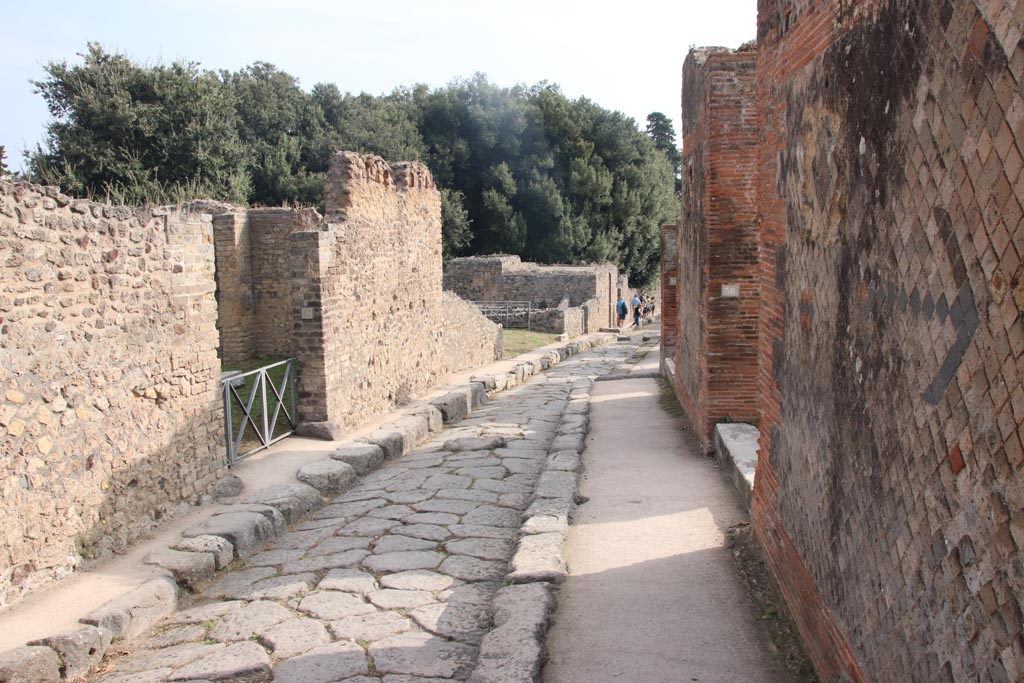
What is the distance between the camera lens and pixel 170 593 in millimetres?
4980

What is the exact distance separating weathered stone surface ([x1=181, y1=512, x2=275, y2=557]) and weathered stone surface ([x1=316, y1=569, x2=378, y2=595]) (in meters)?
0.78

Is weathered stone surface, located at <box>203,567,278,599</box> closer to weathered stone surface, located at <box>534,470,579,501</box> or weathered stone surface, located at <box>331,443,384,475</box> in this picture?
weathered stone surface, located at <box>534,470,579,501</box>

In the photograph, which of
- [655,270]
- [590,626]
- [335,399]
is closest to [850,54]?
[590,626]

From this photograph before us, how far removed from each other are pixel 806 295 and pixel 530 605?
83.3 inches

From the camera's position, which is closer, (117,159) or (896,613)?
(896,613)

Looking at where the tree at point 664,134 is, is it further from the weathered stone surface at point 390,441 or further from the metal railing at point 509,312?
the weathered stone surface at point 390,441

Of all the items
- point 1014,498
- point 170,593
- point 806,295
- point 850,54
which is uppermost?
point 850,54

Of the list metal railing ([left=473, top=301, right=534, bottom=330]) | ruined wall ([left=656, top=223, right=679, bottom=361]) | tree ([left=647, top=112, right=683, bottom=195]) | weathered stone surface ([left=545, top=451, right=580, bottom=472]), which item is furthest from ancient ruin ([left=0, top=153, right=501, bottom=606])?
tree ([left=647, top=112, right=683, bottom=195])

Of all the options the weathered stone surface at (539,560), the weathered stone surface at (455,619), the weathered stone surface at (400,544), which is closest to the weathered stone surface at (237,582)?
the weathered stone surface at (400,544)

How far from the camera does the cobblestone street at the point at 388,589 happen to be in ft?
13.6

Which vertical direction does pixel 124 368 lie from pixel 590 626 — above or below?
above

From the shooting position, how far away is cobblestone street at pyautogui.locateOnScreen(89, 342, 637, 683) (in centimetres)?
413

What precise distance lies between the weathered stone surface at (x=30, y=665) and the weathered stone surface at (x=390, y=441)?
15.7 ft

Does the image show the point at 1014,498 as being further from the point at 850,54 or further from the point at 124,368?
the point at 124,368
